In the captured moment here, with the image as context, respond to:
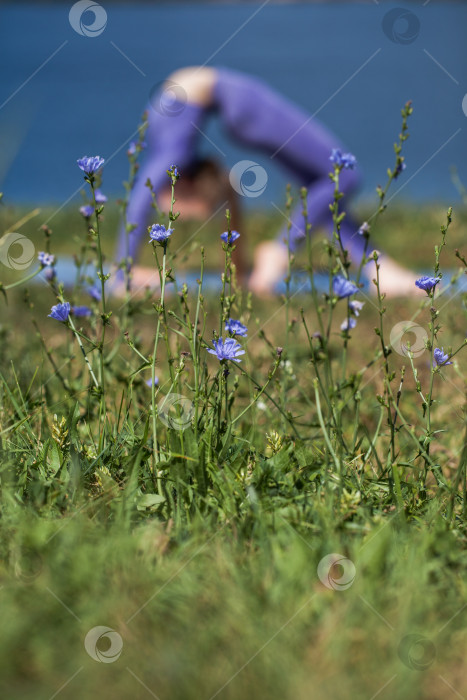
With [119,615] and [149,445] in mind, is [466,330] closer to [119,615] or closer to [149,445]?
[149,445]

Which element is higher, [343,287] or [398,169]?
[398,169]

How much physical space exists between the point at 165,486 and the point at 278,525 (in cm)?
22

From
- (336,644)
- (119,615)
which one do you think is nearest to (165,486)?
(119,615)

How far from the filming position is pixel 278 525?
1079mm
